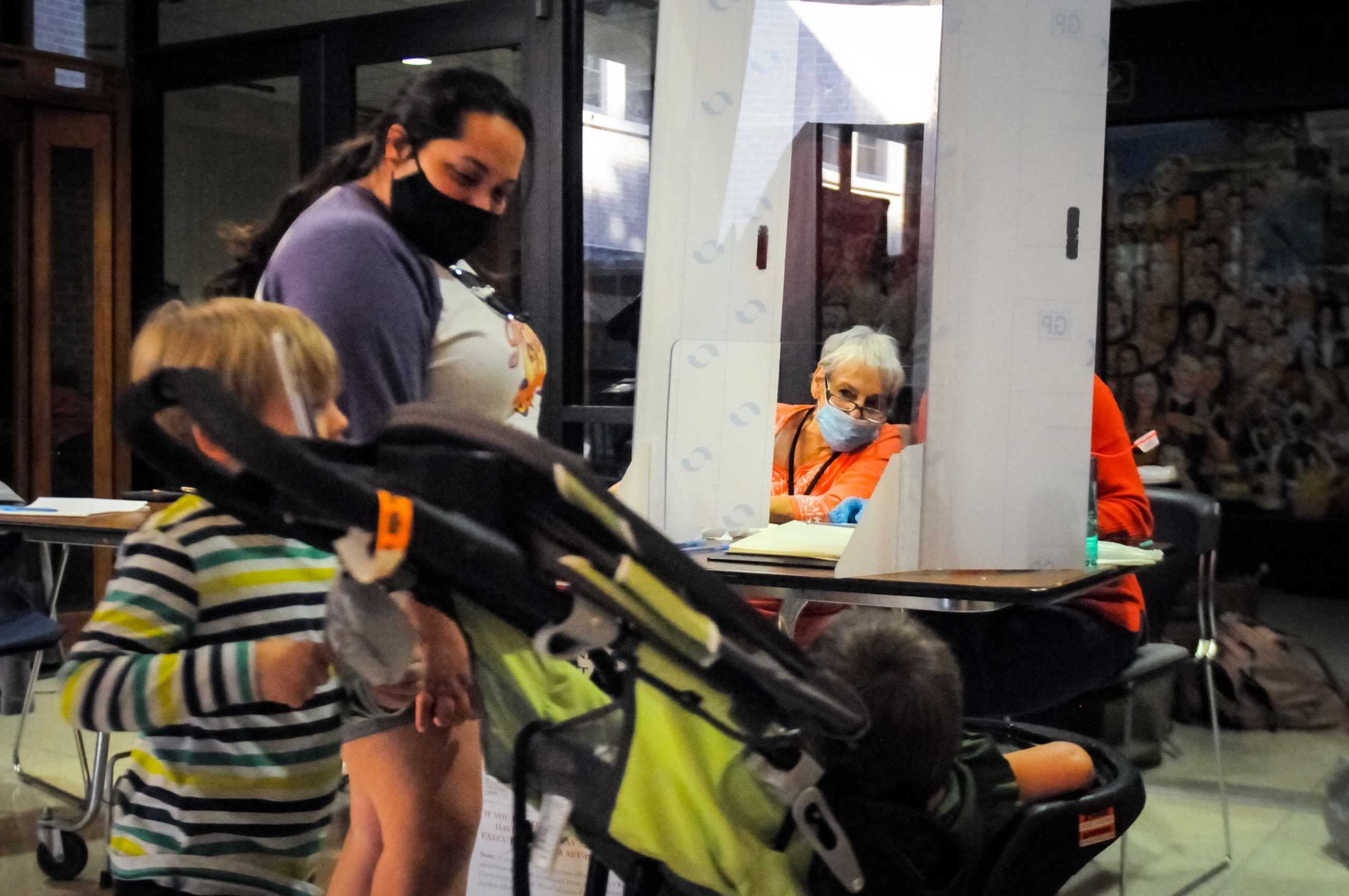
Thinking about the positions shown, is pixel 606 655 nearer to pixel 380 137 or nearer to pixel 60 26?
pixel 380 137

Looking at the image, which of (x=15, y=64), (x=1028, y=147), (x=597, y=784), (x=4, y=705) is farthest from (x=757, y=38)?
(x=15, y=64)

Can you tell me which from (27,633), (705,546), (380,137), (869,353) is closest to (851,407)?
(869,353)

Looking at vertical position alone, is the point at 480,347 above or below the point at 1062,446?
above

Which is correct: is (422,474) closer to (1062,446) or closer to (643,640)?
(643,640)

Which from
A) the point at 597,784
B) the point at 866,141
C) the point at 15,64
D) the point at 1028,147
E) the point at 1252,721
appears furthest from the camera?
the point at 15,64

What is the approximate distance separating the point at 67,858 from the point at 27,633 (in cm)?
55

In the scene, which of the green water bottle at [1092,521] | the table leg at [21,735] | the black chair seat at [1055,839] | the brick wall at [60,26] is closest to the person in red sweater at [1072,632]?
the green water bottle at [1092,521]

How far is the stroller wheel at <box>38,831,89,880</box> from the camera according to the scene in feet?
9.61

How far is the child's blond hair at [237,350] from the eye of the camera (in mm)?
1310

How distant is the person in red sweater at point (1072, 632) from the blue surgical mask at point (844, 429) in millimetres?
342

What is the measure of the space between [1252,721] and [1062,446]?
2.47 metres

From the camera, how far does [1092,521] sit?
2400 mm

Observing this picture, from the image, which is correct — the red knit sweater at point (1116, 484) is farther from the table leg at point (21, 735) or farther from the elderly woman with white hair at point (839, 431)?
the table leg at point (21, 735)

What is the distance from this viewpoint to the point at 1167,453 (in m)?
5.70
